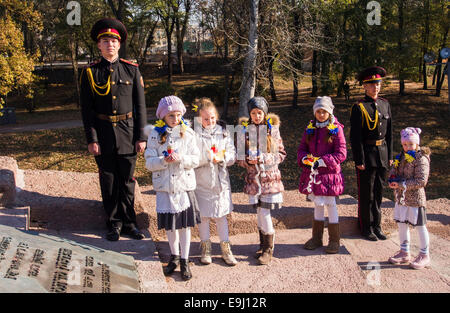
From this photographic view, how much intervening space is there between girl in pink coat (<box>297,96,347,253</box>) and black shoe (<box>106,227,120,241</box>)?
1.95 metres

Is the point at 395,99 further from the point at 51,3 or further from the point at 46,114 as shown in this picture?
the point at 51,3

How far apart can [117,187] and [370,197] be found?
2859 millimetres

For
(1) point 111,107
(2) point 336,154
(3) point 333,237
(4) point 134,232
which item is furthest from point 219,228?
(1) point 111,107

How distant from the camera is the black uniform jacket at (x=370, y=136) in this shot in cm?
499

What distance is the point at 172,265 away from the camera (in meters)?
4.03

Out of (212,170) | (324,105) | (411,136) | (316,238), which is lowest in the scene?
(316,238)

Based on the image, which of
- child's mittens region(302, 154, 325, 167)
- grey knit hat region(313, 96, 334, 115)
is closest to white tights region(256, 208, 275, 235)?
child's mittens region(302, 154, 325, 167)

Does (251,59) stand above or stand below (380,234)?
above

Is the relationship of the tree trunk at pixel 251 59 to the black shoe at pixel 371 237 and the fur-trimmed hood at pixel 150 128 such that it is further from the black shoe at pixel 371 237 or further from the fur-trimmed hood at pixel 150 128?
the fur-trimmed hood at pixel 150 128

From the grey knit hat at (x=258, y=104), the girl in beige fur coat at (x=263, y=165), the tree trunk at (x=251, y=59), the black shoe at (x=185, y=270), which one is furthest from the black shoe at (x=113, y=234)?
the tree trunk at (x=251, y=59)

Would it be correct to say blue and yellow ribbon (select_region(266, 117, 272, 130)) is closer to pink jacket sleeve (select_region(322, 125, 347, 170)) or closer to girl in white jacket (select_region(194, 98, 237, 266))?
girl in white jacket (select_region(194, 98, 237, 266))

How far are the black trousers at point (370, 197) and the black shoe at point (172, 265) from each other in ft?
7.67

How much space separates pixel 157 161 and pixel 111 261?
0.92 meters

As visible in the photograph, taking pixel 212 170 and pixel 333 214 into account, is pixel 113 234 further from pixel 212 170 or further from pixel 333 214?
pixel 333 214
